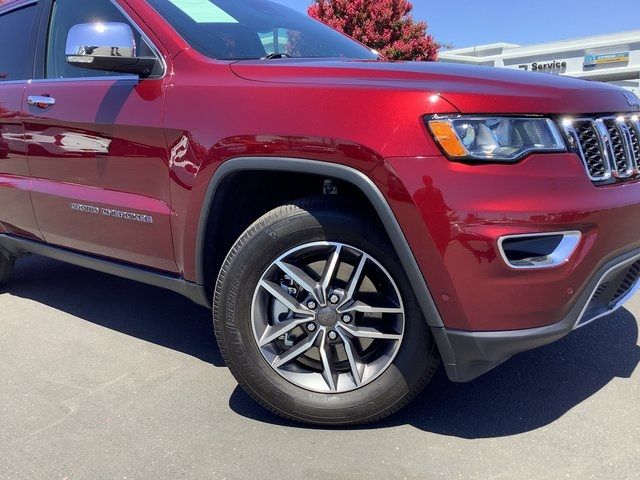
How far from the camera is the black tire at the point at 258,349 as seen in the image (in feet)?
7.13

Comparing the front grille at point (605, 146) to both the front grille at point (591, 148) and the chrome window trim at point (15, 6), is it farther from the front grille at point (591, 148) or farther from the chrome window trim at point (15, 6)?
the chrome window trim at point (15, 6)

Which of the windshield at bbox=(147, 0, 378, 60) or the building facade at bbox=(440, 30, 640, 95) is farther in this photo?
the building facade at bbox=(440, 30, 640, 95)

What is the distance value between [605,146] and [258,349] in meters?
1.56

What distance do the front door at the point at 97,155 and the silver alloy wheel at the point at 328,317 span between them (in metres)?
0.63

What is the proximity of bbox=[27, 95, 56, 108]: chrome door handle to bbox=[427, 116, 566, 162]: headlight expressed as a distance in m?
2.18

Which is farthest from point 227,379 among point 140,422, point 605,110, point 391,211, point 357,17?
point 357,17

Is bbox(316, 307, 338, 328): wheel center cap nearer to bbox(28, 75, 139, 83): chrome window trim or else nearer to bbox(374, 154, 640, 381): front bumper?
bbox(374, 154, 640, 381): front bumper

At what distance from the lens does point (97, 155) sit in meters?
2.84

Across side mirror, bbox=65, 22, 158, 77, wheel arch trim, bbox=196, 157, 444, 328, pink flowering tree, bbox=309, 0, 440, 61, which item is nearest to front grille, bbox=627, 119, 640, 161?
wheel arch trim, bbox=196, 157, 444, 328

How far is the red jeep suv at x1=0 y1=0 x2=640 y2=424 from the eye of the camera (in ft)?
6.29

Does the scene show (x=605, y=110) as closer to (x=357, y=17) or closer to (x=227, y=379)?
(x=227, y=379)

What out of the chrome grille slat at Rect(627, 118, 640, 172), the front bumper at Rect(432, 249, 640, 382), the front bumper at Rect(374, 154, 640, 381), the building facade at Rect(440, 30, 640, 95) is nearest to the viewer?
the front bumper at Rect(374, 154, 640, 381)

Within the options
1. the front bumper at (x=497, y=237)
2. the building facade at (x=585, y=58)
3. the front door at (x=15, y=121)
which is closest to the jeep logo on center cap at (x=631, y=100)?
the front bumper at (x=497, y=237)

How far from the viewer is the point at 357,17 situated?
1027 cm
